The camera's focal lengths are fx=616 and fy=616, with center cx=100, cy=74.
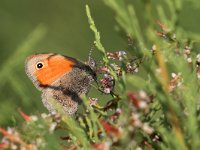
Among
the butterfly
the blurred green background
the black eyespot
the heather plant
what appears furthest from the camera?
the blurred green background

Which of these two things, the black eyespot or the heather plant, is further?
the black eyespot

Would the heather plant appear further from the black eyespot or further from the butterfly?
the black eyespot

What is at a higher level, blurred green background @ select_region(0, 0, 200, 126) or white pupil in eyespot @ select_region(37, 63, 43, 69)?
blurred green background @ select_region(0, 0, 200, 126)

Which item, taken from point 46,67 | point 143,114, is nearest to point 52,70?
point 46,67

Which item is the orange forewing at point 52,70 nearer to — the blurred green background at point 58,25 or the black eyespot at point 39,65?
the black eyespot at point 39,65

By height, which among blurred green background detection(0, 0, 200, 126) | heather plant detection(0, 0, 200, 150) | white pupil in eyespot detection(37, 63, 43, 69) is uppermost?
blurred green background detection(0, 0, 200, 126)

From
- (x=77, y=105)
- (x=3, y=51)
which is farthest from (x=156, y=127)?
(x=3, y=51)

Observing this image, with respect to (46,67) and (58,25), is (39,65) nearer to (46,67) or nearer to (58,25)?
(46,67)

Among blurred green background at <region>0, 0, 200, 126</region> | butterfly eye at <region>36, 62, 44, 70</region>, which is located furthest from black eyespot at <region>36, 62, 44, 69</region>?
blurred green background at <region>0, 0, 200, 126</region>

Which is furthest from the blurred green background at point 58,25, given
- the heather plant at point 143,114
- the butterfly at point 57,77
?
the heather plant at point 143,114
